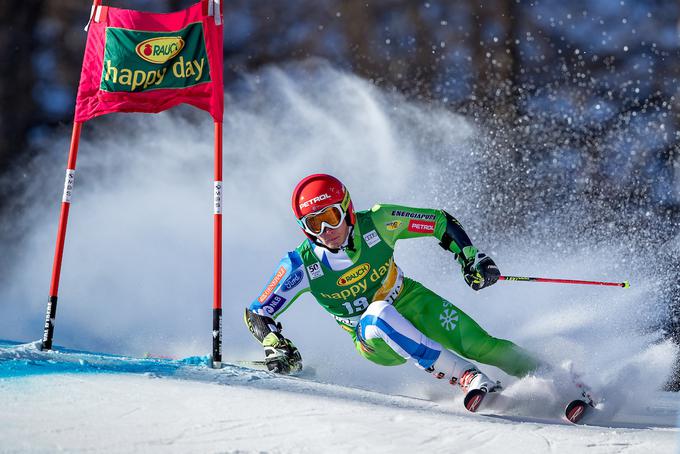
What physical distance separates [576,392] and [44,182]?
7056mm

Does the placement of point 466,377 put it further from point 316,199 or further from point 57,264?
point 57,264

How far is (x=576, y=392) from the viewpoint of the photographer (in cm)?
341

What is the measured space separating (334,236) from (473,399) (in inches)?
42.3

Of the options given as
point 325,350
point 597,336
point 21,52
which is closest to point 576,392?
point 597,336

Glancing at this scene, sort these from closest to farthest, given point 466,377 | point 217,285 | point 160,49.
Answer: point 466,377 → point 217,285 → point 160,49

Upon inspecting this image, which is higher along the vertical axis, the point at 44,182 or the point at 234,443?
the point at 44,182

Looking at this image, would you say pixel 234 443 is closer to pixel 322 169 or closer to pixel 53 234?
pixel 322 169

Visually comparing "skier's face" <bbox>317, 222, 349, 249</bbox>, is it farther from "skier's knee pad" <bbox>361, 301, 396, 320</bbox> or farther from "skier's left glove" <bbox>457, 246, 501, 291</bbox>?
"skier's left glove" <bbox>457, 246, 501, 291</bbox>

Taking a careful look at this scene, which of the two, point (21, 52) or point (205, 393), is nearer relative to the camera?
point (205, 393)

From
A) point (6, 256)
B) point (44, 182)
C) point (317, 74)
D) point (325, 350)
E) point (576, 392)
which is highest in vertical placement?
point (317, 74)

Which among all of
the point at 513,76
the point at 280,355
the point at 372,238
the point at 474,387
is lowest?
the point at 474,387

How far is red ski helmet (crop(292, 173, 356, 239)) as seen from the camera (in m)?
3.72

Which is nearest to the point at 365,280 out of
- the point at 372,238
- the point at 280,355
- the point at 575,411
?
the point at 372,238

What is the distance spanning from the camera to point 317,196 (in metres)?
3.72
